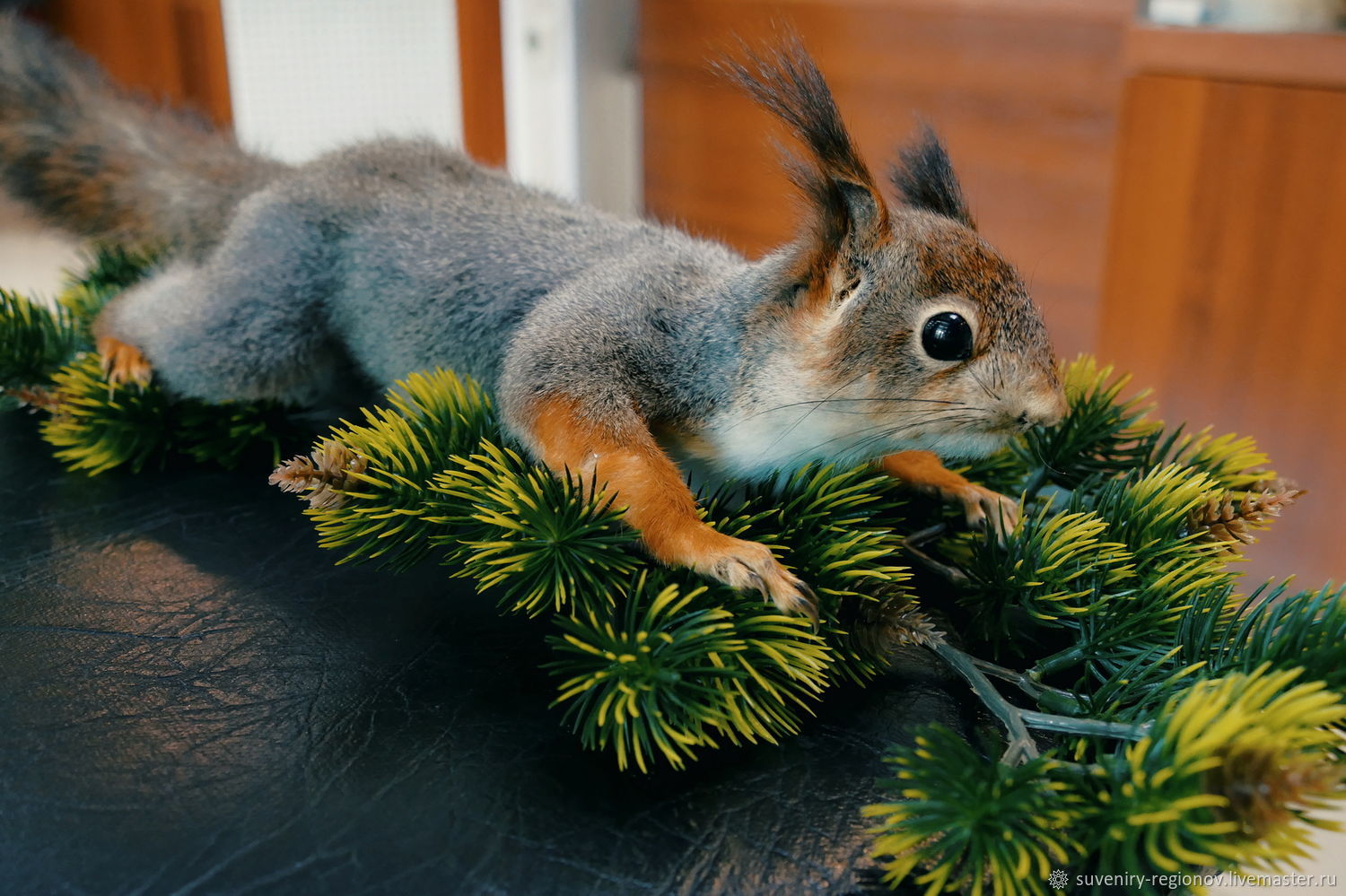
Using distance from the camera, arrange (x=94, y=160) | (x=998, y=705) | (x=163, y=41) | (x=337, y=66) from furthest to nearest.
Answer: (x=337, y=66) → (x=163, y=41) → (x=94, y=160) → (x=998, y=705)

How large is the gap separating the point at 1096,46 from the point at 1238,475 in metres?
1.10

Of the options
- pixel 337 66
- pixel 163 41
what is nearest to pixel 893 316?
pixel 163 41

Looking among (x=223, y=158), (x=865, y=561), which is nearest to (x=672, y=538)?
(x=865, y=561)

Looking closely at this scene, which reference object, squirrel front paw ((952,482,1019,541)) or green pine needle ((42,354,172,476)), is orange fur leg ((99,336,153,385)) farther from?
squirrel front paw ((952,482,1019,541))

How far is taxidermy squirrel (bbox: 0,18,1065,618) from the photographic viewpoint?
64 cm

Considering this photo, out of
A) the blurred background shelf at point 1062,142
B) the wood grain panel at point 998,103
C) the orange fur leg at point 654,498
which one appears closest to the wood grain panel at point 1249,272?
the blurred background shelf at point 1062,142

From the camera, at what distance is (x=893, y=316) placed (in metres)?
0.64

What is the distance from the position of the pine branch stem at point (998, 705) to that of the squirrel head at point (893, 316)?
0.12 metres

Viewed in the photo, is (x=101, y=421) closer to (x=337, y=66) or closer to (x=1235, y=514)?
(x=1235, y=514)

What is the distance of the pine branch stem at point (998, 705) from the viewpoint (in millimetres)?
530

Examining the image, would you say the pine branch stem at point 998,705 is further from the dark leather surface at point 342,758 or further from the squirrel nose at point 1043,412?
the squirrel nose at point 1043,412

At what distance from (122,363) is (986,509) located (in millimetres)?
688

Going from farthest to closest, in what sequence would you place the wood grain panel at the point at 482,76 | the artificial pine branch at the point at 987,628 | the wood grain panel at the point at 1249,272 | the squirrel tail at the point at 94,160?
the wood grain panel at the point at 482,76 < the wood grain panel at the point at 1249,272 < the squirrel tail at the point at 94,160 < the artificial pine branch at the point at 987,628

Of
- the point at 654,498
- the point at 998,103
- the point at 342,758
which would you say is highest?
the point at 998,103
